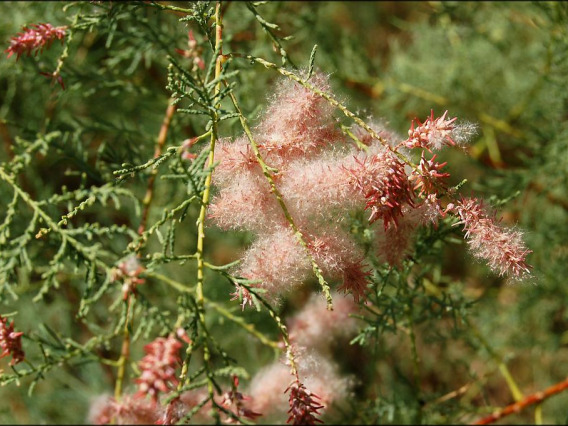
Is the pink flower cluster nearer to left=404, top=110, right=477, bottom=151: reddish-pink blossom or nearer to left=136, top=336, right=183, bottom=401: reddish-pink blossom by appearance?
left=404, top=110, right=477, bottom=151: reddish-pink blossom

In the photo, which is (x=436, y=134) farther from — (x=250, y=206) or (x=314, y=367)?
(x=314, y=367)

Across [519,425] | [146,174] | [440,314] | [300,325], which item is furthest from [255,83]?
[519,425]

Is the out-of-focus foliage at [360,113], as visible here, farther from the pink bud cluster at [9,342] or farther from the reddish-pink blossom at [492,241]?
the reddish-pink blossom at [492,241]

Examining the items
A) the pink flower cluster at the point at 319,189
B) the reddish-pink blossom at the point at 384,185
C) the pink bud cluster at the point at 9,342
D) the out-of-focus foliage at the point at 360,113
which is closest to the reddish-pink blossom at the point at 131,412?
the out-of-focus foliage at the point at 360,113

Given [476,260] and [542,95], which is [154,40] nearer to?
[476,260]

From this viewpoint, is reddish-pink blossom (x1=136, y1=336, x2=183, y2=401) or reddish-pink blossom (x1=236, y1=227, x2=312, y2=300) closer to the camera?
reddish-pink blossom (x1=136, y1=336, x2=183, y2=401)

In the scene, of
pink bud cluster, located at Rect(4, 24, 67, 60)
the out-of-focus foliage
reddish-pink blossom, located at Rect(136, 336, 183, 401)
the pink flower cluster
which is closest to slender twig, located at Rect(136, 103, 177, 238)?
the out-of-focus foliage

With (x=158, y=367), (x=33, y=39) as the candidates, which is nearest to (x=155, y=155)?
(x=33, y=39)
